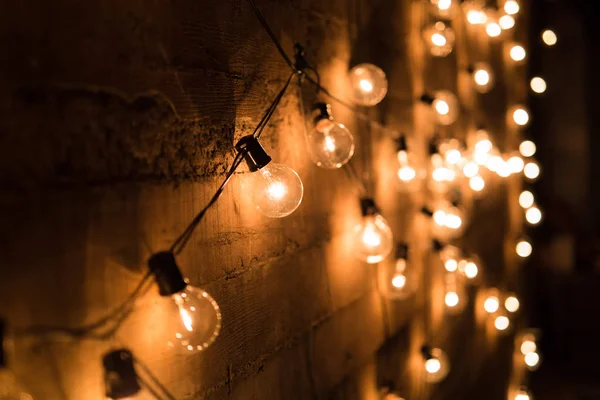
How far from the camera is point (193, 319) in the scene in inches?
50.6

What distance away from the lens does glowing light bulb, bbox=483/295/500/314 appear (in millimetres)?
4078

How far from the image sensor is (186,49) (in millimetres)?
1464

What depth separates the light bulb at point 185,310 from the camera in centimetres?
127

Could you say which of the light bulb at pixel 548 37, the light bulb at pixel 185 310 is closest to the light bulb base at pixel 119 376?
the light bulb at pixel 185 310

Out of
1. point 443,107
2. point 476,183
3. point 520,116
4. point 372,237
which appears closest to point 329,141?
point 372,237

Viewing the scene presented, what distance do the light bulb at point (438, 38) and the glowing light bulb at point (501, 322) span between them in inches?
91.2

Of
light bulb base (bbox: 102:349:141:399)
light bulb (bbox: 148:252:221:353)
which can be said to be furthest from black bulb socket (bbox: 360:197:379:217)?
light bulb base (bbox: 102:349:141:399)

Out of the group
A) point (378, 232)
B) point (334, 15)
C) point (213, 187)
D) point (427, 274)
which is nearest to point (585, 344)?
point (427, 274)

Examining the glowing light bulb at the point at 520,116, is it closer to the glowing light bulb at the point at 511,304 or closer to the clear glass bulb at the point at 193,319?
the glowing light bulb at the point at 511,304

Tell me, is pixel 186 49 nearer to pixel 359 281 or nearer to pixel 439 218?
pixel 359 281

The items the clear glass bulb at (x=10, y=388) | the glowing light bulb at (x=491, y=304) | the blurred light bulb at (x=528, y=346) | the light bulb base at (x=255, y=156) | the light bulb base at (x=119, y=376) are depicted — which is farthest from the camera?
the blurred light bulb at (x=528, y=346)

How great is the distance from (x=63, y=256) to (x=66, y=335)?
6.5 inches

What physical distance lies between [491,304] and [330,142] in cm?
281

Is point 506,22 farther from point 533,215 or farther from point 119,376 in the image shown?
point 119,376
